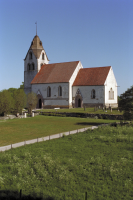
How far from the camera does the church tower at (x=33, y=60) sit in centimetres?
6988

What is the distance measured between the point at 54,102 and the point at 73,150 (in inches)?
1751

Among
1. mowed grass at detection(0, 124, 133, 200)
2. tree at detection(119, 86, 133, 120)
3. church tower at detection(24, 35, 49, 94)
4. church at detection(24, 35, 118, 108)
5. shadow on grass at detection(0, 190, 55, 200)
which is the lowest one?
shadow on grass at detection(0, 190, 55, 200)

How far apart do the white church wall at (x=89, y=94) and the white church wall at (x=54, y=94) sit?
99.7 inches

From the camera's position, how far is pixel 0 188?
1366 centimetres

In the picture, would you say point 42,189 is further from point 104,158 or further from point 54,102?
point 54,102

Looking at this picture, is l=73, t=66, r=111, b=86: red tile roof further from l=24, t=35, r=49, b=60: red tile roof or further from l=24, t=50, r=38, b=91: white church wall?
Answer: l=24, t=50, r=38, b=91: white church wall

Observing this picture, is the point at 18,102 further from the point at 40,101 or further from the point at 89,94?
the point at 89,94

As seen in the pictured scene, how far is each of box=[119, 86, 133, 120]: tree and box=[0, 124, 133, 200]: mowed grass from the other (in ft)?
34.6

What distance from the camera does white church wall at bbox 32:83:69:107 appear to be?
205ft

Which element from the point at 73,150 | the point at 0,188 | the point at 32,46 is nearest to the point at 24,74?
the point at 32,46

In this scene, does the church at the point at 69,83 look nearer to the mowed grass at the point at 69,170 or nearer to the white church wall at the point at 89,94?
the white church wall at the point at 89,94

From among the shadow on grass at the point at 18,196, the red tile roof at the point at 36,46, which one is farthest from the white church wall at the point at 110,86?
the shadow on grass at the point at 18,196

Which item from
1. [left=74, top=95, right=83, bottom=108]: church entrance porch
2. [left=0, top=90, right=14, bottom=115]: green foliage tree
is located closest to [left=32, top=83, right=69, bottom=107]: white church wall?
[left=74, top=95, right=83, bottom=108]: church entrance porch

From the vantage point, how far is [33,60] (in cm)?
7038
